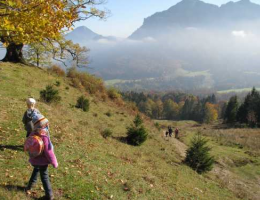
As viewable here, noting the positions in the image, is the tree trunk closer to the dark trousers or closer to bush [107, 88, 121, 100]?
bush [107, 88, 121, 100]

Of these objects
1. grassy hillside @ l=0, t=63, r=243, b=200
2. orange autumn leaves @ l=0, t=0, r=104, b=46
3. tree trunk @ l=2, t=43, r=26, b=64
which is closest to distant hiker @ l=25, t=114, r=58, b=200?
grassy hillside @ l=0, t=63, r=243, b=200

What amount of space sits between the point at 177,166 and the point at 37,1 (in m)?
14.3

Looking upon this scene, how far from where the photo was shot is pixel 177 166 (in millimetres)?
16156

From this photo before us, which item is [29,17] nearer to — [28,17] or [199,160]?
[28,17]

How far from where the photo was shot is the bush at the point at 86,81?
31725 mm

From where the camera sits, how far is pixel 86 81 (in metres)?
33.7

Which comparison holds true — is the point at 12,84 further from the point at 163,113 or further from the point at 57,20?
the point at 163,113

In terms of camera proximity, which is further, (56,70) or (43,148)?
(56,70)

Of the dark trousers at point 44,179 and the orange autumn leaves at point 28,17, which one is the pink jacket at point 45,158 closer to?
the dark trousers at point 44,179

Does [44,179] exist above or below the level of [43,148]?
below

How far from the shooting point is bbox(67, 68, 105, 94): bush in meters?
31.7

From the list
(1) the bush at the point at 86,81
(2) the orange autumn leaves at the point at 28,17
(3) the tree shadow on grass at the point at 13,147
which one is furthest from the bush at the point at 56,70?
(2) the orange autumn leaves at the point at 28,17

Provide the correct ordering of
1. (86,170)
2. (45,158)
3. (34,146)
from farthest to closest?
(86,170) → (45,158) → (34,146)

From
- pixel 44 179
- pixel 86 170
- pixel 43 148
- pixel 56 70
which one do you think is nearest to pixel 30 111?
pixel 43 148
